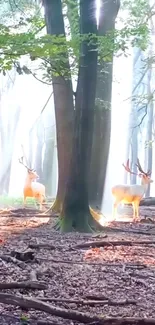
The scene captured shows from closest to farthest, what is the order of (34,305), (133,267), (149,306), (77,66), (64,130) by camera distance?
1. (34,305)
2. (149,306)
3. (133,267)
4. (77,66)
5. (64,130)

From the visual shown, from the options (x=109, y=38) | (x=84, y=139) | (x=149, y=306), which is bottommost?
(x=149, y=306)

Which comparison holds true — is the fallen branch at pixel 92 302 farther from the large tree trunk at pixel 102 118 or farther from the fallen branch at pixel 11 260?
the large tree trunk at pixel 102 118

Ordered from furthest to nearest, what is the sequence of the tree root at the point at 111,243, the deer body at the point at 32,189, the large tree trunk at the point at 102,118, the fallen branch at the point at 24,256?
the deer body at the point at 32,189 < the large tree trunk at the point at 102,118 < the tree root at the point at 111,243 < the fallen branch at the point at 24,256

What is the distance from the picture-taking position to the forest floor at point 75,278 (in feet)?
10.1

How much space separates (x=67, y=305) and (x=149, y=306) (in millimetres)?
581

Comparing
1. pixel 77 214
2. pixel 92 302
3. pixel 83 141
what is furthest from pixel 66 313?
pixel 83 141

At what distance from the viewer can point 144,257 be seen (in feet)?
17.6

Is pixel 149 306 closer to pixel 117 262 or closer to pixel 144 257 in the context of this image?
pixel 117 262

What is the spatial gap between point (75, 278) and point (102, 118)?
6.64 metres

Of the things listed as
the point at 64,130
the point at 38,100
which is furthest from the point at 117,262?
the point at 38,100

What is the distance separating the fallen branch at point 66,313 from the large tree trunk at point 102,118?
671 centimetres

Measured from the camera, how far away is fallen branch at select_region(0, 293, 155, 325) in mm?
2895

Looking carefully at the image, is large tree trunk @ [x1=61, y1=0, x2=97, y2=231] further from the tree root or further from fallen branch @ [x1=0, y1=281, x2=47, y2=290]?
fallen branch @ [x1=0, y1=281, x2=47, y2=290]

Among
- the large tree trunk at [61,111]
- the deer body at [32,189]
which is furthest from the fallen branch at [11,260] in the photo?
the deer body at [32,189]
